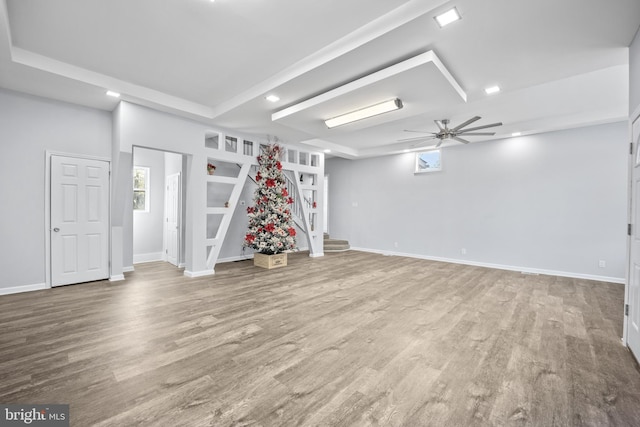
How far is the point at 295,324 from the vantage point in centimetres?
302

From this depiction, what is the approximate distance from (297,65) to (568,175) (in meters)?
5.80

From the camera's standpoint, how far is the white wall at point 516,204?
16.9 feet

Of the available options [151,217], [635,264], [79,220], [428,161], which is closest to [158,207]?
[151,217]

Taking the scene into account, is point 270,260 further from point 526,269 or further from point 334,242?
point 526,269

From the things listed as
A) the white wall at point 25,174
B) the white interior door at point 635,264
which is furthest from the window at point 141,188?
the white interior door at point 635,264

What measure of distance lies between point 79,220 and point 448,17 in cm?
582

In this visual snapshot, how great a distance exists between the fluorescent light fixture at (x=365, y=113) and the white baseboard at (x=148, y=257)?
5.16 m

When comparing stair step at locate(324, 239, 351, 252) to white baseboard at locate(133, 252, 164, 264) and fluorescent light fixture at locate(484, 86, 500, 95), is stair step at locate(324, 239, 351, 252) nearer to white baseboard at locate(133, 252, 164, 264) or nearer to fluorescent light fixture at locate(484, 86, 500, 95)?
white baseboard at locate(133, 252, 164, 264)

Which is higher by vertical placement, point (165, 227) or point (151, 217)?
point (151, 217)

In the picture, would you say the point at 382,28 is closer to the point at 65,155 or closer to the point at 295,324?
the point at 295,324

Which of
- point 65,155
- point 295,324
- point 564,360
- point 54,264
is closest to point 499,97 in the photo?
point 564,360

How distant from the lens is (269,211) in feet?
19.9

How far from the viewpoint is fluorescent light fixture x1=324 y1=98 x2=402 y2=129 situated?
3.80 metres
